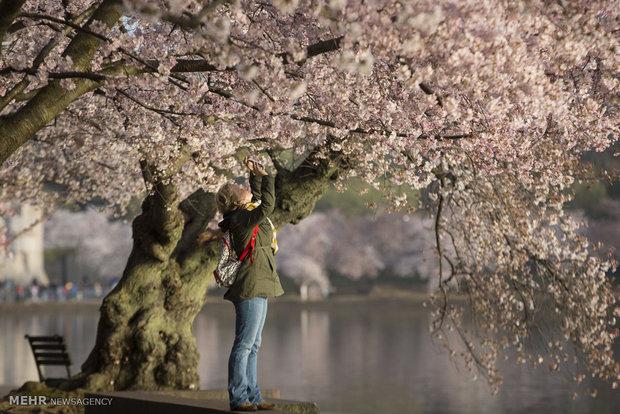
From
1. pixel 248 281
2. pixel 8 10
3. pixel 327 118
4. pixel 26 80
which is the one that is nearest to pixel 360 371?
pixel 327 118

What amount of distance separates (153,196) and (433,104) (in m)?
5.37

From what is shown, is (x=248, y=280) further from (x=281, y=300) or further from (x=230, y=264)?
(x=281, y=300)

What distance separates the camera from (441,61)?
18.8 ft

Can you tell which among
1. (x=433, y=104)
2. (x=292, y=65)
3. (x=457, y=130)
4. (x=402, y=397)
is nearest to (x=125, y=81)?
(x=292, y=65)

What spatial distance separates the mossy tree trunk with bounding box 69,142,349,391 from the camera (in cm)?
1073

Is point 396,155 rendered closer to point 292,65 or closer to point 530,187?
point 530,187

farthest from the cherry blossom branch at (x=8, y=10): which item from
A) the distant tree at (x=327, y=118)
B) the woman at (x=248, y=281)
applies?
the woman at (x=248, y=281)

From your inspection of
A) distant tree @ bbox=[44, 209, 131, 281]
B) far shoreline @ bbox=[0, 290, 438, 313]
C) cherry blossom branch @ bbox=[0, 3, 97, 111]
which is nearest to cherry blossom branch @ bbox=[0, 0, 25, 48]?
cherry blossom branch @ bbox=[0, 3, 97, 111]

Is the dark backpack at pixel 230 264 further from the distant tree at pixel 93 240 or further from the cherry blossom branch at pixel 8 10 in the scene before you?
the distant tree at pixel 93 240

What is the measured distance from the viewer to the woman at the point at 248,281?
20.0 feet

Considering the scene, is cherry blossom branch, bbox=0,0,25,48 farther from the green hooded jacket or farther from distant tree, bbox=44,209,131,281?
distant tree, bbox=44,209,131,281

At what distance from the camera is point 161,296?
1122cm

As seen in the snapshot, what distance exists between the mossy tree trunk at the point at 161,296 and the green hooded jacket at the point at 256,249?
13.6 ft

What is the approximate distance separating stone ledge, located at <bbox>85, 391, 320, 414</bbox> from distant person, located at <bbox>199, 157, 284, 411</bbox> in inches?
13.3
